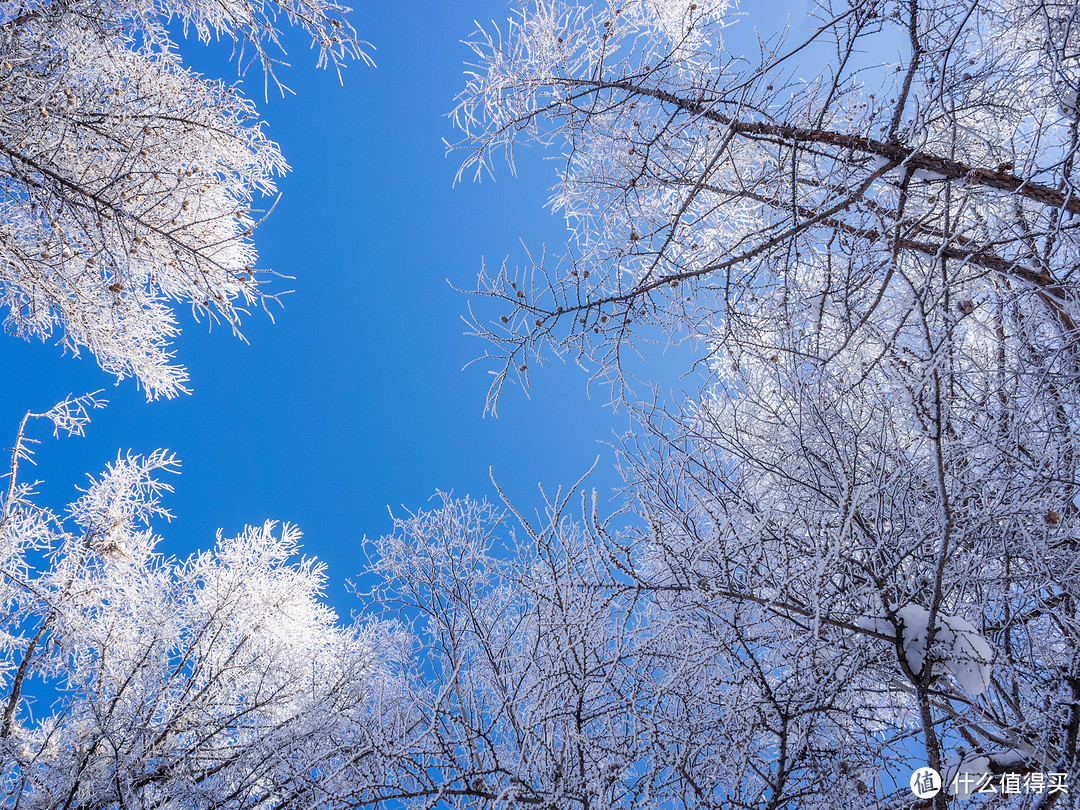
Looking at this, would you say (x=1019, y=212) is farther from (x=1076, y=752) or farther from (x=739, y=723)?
(x=739, y=723)

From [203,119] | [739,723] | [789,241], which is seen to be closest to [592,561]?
[739,723]

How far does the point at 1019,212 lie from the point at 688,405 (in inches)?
69.7

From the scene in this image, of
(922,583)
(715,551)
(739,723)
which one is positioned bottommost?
(739,723)

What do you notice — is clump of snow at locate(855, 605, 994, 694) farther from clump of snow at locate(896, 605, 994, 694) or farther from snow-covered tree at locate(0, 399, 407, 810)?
snow-covered tree at locate(0, 399, 407, 810)

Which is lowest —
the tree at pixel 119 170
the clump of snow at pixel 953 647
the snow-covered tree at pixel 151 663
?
the clump of snow at pixel 953 647

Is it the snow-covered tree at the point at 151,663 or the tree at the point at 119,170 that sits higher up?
the tree at the point at 119,170

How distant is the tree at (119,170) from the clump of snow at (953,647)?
14.2 feet

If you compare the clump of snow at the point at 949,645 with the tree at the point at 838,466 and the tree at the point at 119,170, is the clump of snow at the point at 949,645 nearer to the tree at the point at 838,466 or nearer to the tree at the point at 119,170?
the tree at the point at 838,466

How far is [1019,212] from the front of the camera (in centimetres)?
217

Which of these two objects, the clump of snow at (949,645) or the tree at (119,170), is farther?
the tree at (119,170)

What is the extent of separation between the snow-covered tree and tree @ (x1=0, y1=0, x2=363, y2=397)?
0.89 metres

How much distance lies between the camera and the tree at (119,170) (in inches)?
153

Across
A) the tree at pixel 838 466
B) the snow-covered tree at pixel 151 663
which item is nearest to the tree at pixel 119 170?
the snow-covered tree at pixel 151 663

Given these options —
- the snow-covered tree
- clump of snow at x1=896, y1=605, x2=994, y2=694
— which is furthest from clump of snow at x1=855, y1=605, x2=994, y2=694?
the snow-covered tree
